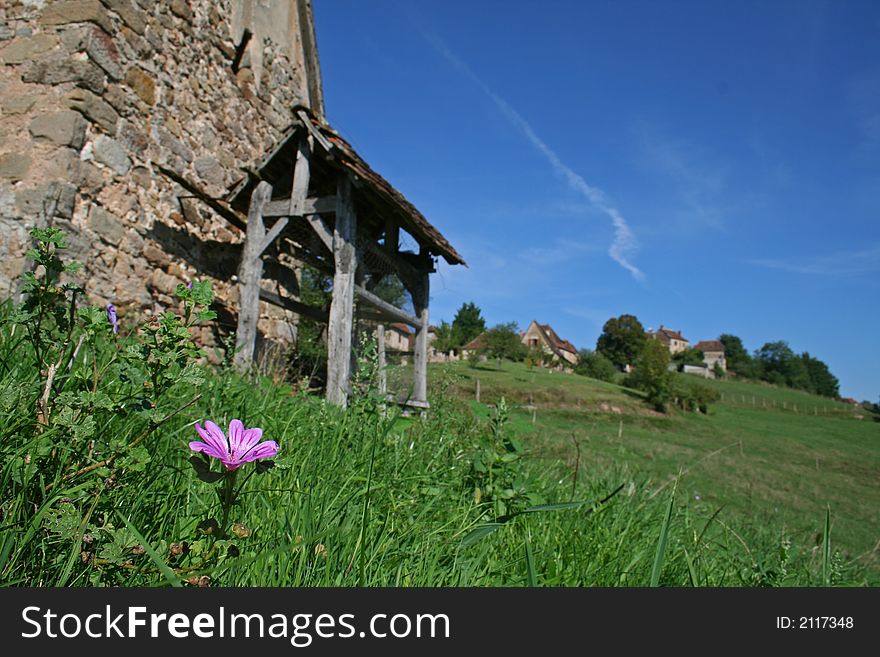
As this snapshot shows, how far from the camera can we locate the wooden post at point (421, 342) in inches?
290

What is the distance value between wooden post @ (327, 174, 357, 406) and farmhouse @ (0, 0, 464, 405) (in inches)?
0.7

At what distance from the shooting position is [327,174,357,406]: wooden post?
552 centimetres

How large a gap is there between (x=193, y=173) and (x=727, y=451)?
24087 mm

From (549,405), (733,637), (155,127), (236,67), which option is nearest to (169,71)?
(155,127)

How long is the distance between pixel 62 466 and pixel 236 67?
7695 mm

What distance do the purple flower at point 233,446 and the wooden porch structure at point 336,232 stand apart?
414 centimetres

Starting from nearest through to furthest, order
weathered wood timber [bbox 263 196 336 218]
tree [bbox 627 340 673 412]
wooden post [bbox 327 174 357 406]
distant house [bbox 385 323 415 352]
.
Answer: wooden post [bbox 327 174 357 406] → weathered wood timber [bbox 263 196 336 218] → distant house [bbox 385 323 415 352] → tree [bbox 627 340 673 412]

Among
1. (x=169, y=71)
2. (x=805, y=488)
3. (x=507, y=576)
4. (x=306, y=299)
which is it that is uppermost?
(x=169, y=71)

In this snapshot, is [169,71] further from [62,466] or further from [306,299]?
[306,299]

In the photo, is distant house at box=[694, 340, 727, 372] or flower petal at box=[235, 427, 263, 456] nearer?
flower petal at box=[235, 427, 263, 456]

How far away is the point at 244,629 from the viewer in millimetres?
1096

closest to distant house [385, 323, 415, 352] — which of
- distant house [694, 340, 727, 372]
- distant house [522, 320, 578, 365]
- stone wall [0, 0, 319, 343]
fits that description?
stone wall [0, 0, 319, 343]

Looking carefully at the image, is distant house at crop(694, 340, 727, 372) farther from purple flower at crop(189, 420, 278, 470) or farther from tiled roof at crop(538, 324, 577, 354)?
purple flower at crop(189, 420, 278, 470)

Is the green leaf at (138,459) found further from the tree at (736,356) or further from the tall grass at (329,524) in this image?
the tree at (736,356)
